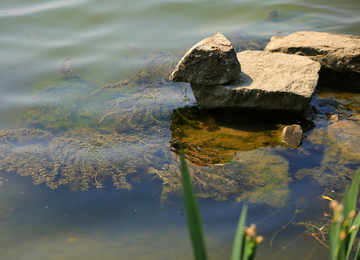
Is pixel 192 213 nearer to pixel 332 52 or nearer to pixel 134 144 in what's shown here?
pixel 134 144

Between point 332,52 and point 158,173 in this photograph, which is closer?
point 158,173

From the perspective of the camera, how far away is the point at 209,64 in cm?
321

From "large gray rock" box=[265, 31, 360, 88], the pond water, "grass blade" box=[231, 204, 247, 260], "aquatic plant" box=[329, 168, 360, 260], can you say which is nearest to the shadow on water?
the pond water

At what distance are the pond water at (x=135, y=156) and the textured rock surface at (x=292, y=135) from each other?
0.12 metres

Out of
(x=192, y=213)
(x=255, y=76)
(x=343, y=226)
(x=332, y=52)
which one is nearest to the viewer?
(x=192, y=213)

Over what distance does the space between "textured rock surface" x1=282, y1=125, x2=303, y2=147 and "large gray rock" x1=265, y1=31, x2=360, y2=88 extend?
1758mm

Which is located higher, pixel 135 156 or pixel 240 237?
pixel 240 237

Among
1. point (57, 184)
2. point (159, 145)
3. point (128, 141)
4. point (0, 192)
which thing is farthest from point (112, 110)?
point (0, 192)

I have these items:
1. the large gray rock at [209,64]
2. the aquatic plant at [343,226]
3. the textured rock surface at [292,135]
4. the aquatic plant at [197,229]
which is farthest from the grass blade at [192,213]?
the large gray rock at [209,64]

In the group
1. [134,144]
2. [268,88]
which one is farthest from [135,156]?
[268,88]

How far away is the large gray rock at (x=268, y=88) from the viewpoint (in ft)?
10.5

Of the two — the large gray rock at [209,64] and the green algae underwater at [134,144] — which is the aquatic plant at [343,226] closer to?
the green algae underwater at [134,144]

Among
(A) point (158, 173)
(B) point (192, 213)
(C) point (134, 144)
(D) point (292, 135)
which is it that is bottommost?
(A) point (158, 173)

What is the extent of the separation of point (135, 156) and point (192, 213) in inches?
90.2
